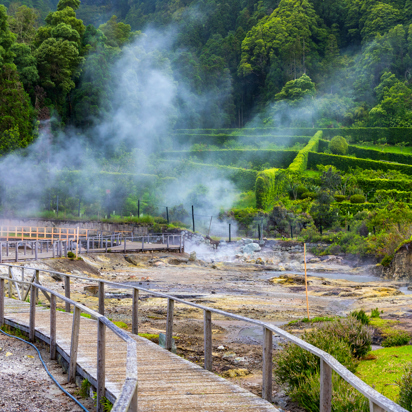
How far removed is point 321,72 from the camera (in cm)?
9506

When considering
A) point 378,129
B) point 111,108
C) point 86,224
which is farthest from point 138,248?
point 378,129

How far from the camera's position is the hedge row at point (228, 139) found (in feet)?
220

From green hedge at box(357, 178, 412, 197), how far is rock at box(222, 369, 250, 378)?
40967 mm

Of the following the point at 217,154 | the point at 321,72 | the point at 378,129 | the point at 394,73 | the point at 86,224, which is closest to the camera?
the point at 86,224

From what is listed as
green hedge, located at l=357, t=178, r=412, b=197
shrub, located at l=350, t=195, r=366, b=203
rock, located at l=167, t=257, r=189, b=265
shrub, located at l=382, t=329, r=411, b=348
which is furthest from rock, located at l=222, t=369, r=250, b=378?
green hedge, located at l=357, t=178, r=412, b=197

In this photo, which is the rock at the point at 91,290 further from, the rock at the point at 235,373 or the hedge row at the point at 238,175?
the hedge row at the point at 238,175

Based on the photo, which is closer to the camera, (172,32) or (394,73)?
(394,73)

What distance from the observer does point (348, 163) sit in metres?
55.6

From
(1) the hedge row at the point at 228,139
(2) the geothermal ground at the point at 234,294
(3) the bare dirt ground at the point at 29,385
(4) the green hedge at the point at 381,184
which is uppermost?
(1) the hedge row at the point at 228,139

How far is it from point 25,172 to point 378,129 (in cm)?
4755

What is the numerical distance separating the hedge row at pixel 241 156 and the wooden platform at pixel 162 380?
5396 cm

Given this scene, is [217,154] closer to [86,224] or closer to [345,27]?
[86,224]

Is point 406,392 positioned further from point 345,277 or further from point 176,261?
point 176,261

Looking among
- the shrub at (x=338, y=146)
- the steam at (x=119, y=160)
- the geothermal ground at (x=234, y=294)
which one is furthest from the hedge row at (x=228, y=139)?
the geothermal ground at (x=234, y=294)
